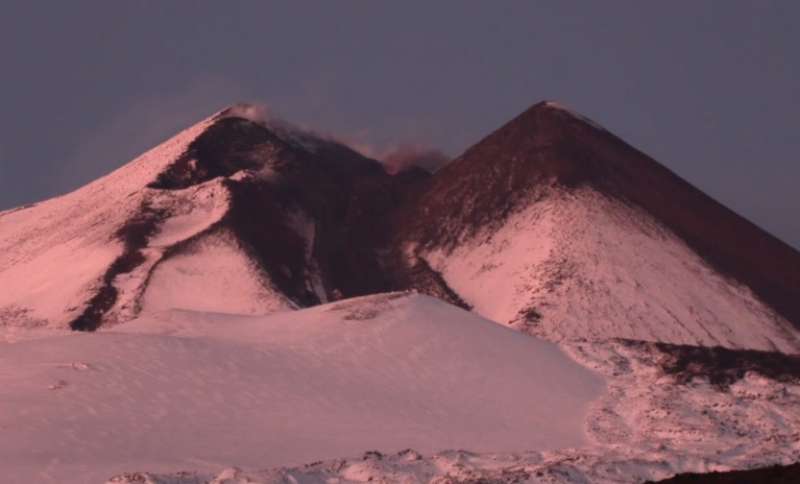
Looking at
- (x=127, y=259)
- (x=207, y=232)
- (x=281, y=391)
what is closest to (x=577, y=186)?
(x=207, y=232)

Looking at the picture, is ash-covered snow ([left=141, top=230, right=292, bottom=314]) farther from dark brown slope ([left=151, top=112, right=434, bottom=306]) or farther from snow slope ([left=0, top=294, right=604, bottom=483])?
snow slope ([left=0, top=294, right=604, bottom=483])

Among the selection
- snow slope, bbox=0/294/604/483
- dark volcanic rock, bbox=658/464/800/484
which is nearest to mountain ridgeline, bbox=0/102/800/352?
snow slope, bbox=0/294/604/483

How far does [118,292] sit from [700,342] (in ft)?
99.7

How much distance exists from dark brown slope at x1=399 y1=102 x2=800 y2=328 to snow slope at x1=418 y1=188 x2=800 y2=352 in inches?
71.8

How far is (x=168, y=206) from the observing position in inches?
3273

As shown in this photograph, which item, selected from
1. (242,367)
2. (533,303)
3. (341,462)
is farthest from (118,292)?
(341,462)

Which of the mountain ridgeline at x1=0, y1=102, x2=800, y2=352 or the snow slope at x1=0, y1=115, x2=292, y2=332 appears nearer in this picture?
the mountain ridgeline at x1=0, y1=102, x2=800, y2=352

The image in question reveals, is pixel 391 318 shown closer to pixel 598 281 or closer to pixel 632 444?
pixel 632 444

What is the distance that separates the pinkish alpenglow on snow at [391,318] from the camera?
32.9 m

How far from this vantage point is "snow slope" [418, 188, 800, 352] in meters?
63.6

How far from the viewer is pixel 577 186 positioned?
265 feet

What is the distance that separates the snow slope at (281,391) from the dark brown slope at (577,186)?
29007 mm

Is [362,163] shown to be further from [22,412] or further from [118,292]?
[22,412]

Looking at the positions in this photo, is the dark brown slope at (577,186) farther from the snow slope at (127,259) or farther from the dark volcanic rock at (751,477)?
the dark volcanic rock at (751,477)
